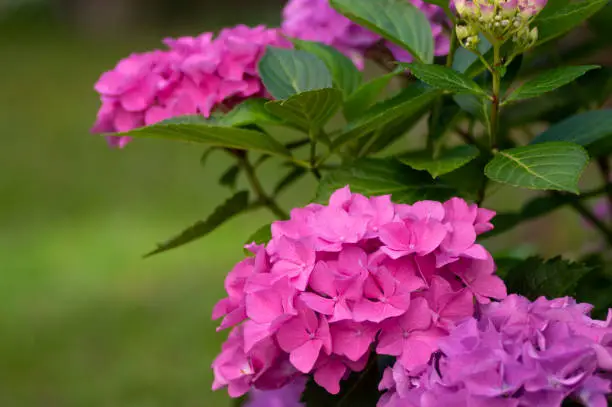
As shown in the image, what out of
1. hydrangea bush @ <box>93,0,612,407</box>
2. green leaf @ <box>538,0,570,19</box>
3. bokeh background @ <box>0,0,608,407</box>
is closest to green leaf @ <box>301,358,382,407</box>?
hydrangea bush @ <box>93,0,612,407</box>

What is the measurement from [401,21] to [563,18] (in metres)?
0.16

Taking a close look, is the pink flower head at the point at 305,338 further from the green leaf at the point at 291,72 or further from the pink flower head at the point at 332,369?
the green leaf at the point at 291,72

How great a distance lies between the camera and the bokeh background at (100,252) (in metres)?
2.39

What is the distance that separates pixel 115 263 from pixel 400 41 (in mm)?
2643

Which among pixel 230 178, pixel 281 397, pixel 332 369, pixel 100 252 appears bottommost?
pixel 100 252

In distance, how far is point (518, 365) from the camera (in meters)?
0.59

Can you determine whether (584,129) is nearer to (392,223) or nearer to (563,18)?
(563,18)

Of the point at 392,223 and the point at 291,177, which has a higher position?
the point at 392,223

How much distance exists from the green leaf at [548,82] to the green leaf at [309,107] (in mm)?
144

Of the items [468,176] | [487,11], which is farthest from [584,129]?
[487,11]

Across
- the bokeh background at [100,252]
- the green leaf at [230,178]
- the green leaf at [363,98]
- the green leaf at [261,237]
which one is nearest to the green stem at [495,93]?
the green leaf at [363,98]

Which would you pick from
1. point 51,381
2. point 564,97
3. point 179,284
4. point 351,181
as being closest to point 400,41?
point 351,181

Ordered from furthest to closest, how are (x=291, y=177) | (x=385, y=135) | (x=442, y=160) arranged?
1. (x=291, y=177)
2. (x=385, y=135)
3. (x=442, y=160)

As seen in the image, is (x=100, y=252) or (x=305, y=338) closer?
(x=305, y=338)
